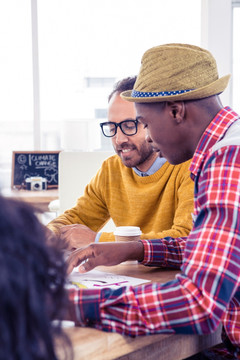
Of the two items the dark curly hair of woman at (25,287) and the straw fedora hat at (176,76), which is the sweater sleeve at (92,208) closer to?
the straw fedora hat at (176,76)

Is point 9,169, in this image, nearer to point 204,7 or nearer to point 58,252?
point 204,7

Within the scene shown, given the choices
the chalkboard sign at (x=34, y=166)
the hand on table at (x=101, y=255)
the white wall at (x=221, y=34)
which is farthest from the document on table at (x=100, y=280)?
the white wall at (x=221, y=34)

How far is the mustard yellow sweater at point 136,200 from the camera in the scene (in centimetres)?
186

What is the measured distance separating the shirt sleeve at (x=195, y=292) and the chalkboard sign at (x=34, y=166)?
3110 millimetres

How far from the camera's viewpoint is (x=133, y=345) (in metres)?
0.97

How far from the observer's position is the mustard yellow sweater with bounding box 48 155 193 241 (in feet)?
6.10

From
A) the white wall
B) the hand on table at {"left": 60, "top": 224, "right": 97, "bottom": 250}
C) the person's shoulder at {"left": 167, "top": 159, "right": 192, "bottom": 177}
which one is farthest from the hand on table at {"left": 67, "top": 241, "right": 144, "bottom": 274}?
the white wall

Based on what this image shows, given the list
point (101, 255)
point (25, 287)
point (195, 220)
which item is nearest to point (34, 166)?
point (101, 255)

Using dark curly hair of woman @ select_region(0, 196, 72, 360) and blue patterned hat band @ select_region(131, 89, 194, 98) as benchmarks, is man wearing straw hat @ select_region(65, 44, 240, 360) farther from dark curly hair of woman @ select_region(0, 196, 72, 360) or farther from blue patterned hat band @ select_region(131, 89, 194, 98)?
dark curly hair of woman @ select_region(0, 196, 72, 360)

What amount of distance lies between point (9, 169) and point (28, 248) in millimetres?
3855

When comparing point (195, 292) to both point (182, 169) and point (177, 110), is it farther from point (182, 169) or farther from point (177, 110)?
point (182, 169)

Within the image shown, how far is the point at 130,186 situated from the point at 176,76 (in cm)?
93

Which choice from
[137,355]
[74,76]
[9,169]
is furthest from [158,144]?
[74,76]

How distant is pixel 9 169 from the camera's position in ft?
13.9
